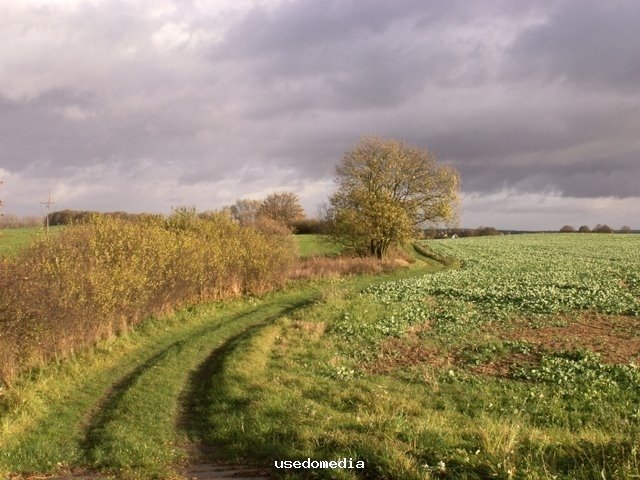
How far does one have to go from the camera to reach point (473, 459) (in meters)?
7.46

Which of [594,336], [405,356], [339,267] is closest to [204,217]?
[339,267]

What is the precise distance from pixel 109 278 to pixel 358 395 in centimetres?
1111

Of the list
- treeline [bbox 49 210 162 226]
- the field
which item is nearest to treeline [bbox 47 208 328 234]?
treeline [bbox 49 210 162 226]

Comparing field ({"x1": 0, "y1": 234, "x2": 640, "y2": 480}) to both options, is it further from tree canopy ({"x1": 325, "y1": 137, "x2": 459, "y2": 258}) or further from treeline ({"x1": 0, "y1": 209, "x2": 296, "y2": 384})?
tree canopy ({"x1": 325, "y1": 137, "x2": 459, "y2": 258})

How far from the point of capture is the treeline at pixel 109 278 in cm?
1501

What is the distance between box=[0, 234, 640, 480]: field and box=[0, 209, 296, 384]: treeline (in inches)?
35.6

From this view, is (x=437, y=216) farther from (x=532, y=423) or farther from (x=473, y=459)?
(x=473, y=459)

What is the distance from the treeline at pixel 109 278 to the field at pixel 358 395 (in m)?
0.91

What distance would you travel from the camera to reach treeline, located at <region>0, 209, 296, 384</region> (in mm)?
15008

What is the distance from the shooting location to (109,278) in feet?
63.3

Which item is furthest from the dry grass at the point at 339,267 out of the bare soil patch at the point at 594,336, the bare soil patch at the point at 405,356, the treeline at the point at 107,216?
the bare soil patch at the point at 594,336

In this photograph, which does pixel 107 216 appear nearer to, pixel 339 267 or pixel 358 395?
pixel 358 395

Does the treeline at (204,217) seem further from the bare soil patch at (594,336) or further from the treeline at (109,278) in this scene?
the bare soil patch at (594,336)

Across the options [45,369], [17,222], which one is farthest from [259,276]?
[17,222]
